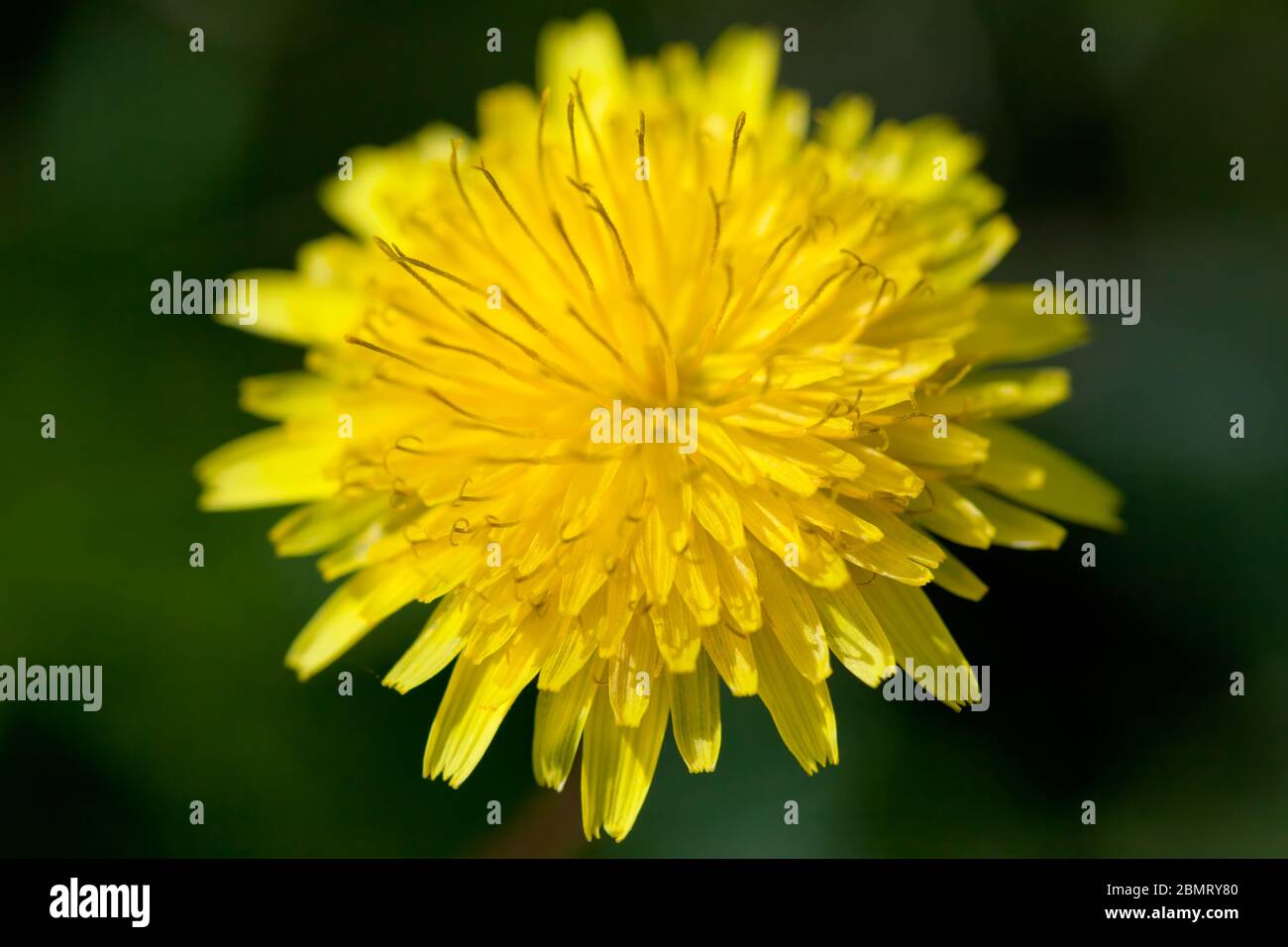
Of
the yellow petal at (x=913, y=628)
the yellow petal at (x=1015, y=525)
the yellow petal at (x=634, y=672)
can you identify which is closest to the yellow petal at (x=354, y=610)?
the yellow petal at (x=634, y=672)

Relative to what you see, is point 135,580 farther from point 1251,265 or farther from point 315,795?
point 1251,265

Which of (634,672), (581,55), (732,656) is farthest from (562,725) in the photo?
(581,55)

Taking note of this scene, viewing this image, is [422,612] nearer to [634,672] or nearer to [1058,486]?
[634,672]

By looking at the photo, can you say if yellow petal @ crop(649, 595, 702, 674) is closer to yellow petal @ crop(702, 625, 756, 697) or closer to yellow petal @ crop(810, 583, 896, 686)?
yellow petal @ crop(702, 625, 756, 697)

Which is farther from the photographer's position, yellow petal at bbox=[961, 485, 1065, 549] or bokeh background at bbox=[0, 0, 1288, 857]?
bokeh background at bbox=[0, 0, 1288, 857]

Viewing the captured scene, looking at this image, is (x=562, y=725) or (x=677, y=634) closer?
(x=677, y=634)

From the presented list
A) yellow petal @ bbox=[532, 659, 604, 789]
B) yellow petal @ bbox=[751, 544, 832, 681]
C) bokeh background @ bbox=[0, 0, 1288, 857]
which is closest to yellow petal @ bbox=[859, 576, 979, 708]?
yellow petal @ bbox=[751, 544, 832, 681]
